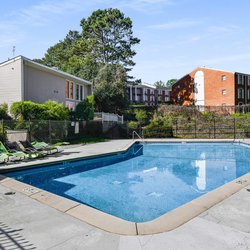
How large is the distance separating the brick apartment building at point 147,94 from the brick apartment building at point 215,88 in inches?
669

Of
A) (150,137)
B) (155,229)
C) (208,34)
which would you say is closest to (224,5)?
(208,34)

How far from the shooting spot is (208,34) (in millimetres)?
13141

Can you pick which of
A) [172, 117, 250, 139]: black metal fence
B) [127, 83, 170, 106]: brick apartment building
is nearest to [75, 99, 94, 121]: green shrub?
[172, 117, 250, 139]: black metal fence

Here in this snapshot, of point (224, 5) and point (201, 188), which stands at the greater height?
point (224, 5)

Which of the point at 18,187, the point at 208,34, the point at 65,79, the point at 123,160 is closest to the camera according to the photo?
the point at 18,187

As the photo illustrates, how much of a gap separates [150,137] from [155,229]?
57.0 feet

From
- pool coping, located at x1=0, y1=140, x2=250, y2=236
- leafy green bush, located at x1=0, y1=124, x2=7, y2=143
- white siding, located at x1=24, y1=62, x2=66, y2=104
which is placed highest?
white siding, located at x1=24, y1=62, x2=66, y2=104

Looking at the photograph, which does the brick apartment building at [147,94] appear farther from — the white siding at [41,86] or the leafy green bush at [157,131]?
the white siding at [41,86]

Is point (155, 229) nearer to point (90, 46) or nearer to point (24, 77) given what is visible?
point (24, 77)

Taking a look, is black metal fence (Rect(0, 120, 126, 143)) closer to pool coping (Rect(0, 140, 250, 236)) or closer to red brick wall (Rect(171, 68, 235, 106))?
pool coping (Rect(0, 140, 250, 236))

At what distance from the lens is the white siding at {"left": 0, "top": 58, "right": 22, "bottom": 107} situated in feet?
49.8

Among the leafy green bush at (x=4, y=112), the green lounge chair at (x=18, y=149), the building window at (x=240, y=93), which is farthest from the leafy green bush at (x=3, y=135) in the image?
the building window at (x=240, y=93)

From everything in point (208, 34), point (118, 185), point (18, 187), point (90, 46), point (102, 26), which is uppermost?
point (102, 26)

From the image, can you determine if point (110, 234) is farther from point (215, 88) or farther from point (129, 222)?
point (215, 88)
